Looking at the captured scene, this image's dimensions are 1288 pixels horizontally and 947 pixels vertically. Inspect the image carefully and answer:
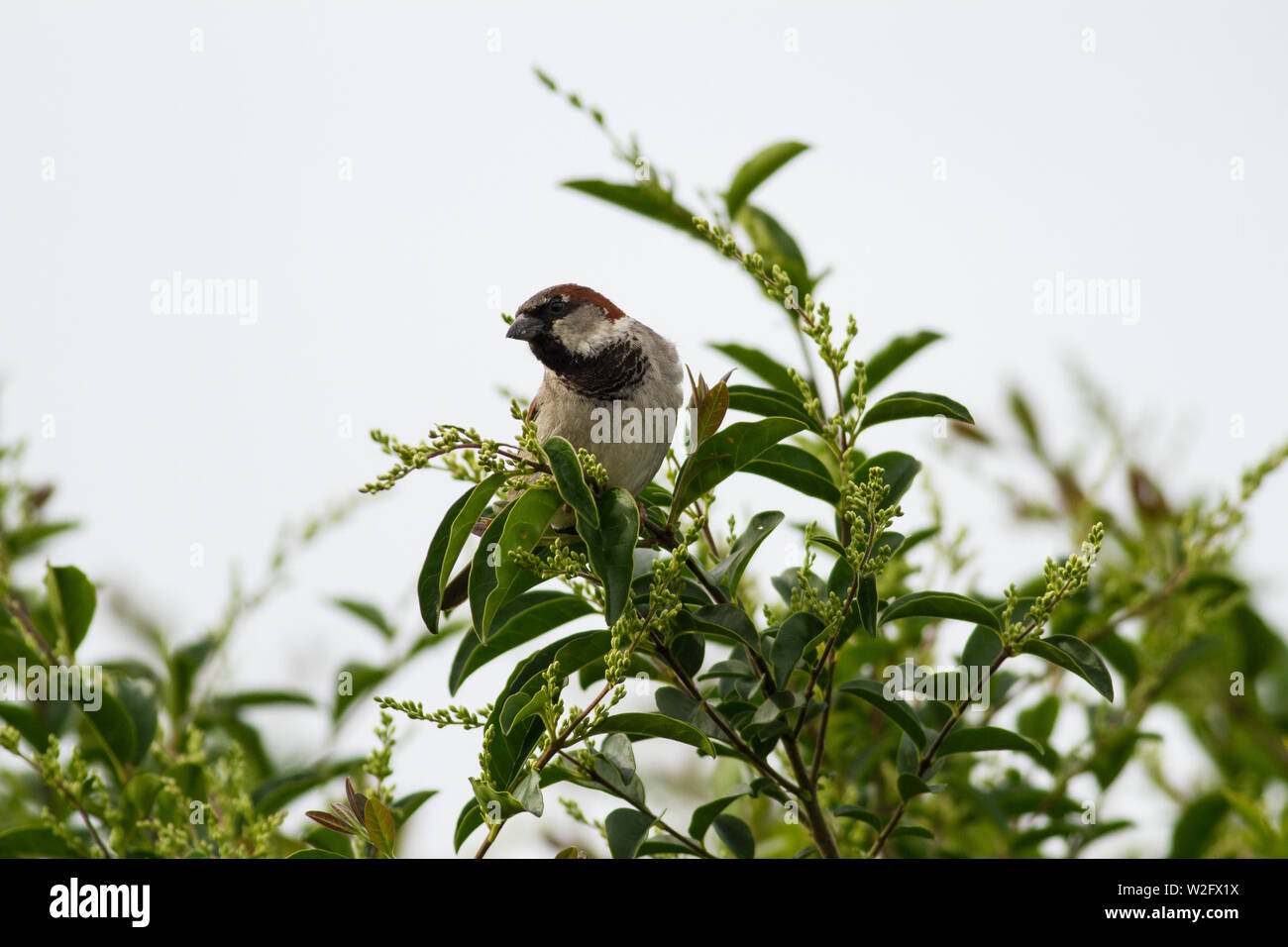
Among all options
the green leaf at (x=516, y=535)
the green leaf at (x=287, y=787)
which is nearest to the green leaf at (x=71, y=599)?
the green leaf at (x=287, y=787)

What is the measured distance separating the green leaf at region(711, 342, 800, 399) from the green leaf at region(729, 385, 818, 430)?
0.92ft

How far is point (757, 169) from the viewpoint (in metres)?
2.29

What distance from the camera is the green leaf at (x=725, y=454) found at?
155 centimetres

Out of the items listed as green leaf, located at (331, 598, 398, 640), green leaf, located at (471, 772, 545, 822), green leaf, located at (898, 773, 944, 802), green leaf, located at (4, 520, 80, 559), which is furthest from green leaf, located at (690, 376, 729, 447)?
green leaf, located at (4, 520, 80, 559)

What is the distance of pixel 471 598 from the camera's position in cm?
151

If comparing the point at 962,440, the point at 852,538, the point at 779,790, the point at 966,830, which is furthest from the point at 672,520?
the point at 962,440

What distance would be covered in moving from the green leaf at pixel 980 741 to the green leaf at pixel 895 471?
1.25 ft

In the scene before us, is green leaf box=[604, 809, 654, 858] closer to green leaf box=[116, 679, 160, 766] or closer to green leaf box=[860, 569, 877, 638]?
green leaf box=[860, 569, 877, 638]

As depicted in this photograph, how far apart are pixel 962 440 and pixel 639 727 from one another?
2285mm

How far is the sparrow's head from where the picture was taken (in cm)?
192

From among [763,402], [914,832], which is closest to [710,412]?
[763,402]

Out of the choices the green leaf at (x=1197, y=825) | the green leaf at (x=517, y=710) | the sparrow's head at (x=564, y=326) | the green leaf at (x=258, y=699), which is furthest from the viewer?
the green leaf at (x=258, y=699)

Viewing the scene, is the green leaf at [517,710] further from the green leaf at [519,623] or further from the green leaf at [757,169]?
the green leaf at [757,169]

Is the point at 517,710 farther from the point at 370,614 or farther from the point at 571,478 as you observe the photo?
the point at 370,614
